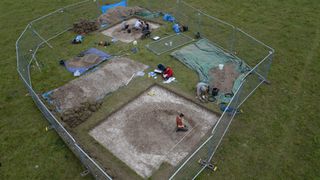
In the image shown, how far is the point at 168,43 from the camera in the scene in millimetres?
19719

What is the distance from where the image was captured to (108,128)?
542 inches

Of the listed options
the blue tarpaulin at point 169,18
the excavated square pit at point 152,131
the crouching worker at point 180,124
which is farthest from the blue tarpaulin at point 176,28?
the crouching worker at point 180,124

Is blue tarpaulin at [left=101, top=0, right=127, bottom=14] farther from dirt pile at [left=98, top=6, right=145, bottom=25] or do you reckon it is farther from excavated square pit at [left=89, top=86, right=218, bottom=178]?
excavated square pit at [left=89, top=86, right=218, bottom=178]

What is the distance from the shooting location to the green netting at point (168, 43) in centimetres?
1916

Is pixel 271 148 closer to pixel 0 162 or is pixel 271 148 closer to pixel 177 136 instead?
pixel 177 136

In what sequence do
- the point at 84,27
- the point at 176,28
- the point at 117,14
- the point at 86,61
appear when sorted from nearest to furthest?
1. the point at 86,61
2. the point at 176,28
3. the point at 84,27
4. the point at 117,14

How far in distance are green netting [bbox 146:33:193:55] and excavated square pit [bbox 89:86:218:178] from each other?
15.3 feet

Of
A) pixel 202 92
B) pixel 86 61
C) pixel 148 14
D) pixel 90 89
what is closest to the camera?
pixel 202 92

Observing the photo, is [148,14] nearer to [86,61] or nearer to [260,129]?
[86,61]

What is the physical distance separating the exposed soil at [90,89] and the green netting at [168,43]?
6.69 feet

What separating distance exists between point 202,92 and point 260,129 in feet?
11.6

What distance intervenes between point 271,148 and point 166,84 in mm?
6725

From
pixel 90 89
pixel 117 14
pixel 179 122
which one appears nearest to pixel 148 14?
pixel 117 14

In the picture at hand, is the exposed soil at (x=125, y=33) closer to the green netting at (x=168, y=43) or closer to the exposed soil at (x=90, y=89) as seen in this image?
the green netting at (x=168, y=43)
